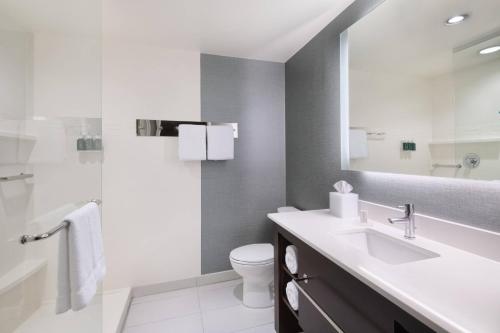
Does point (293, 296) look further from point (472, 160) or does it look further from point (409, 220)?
point (472, 160)

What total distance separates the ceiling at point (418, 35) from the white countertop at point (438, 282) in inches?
33.4

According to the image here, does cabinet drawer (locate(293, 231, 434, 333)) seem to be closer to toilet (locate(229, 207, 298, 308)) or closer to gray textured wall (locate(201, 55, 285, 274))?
toilet (locate(229, 207, 298, 308))

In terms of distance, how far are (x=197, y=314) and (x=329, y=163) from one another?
164cm

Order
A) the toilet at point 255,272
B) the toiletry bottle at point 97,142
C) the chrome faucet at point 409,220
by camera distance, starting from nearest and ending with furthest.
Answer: the chrome faucet at point 409,220
the toilet at point 255,272
the toiletry bottle at point 97,142

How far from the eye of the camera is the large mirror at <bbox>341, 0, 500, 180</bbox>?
0.94 metres

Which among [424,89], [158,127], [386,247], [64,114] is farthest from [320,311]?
[64,114]

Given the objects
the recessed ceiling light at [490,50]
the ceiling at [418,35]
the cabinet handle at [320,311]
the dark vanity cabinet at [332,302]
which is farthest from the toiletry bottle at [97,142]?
the recessed ceiling light at [490,50]

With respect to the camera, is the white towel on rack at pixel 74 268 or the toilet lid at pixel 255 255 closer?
the white towel on rack at pixel 74 268

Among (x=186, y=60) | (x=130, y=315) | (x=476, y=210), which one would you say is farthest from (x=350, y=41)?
(x=130, y=315)

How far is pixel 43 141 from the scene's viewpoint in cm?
140

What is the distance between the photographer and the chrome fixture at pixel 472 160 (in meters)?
0.96

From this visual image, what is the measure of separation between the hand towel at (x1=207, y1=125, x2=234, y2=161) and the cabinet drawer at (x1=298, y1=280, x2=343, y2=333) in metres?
1.35

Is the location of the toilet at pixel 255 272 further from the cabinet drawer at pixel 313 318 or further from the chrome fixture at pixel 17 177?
the chrome fixture at pixel 17 177

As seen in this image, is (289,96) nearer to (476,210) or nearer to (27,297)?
(476,210)
